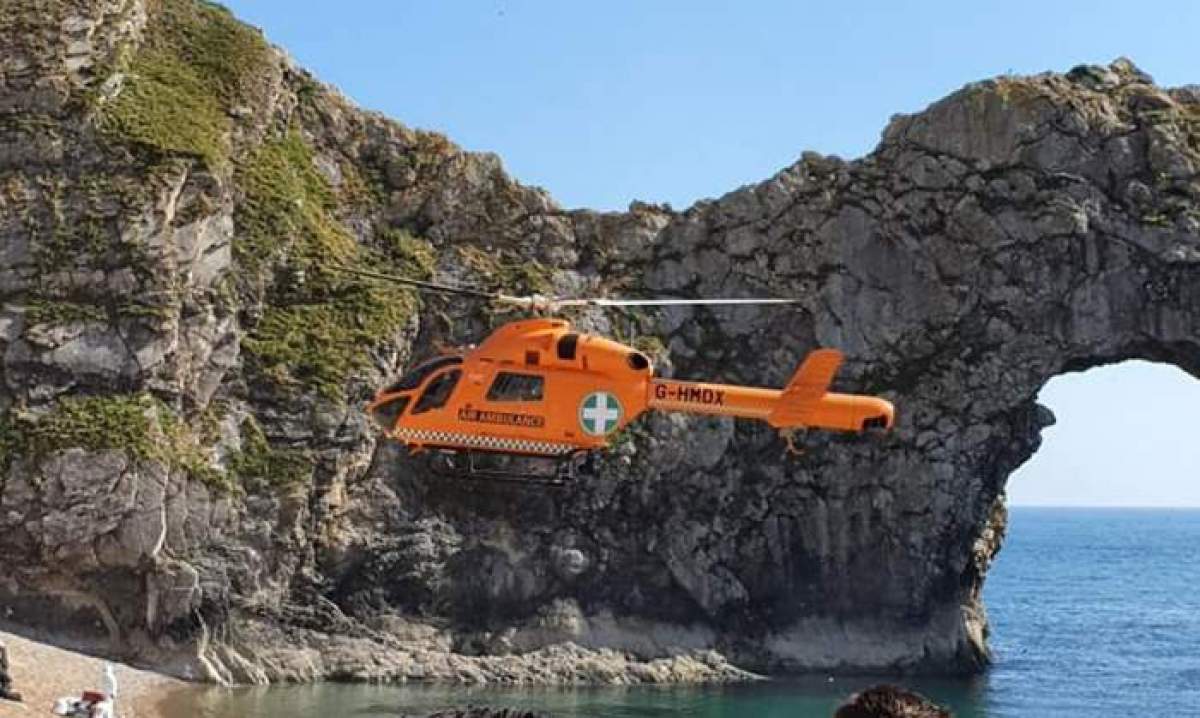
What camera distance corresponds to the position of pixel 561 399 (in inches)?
1031

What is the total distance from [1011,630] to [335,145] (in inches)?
1996

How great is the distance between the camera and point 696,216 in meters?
62.7

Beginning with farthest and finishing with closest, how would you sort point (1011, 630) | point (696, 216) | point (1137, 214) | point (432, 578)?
point (1011, 630), point (696, 216), point (1137, 214), point (432, 578)

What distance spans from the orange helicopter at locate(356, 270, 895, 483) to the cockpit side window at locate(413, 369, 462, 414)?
24 millimetres

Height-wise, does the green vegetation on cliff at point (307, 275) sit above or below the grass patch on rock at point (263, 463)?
above

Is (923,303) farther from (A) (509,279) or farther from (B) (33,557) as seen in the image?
(B) (33,557)

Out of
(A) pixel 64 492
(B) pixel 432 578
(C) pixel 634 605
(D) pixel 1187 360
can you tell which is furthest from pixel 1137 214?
(A) pixel 64 492

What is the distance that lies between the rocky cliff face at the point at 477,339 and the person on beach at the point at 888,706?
47921mm

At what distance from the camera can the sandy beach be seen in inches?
1451

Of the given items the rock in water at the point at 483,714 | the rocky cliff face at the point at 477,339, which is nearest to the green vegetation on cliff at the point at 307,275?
the rocky cliff face at the point at 477,339

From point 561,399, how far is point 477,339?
34.1 meters

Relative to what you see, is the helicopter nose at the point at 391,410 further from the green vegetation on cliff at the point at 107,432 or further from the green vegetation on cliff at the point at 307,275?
the green vegetation on cliff at the point at 307,275

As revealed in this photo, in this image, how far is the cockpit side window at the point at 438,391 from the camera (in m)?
26.5

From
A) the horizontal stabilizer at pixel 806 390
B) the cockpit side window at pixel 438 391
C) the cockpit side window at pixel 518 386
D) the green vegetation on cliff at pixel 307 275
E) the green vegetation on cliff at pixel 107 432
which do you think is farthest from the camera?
the green vegetation on cliff at pixel 307 275
